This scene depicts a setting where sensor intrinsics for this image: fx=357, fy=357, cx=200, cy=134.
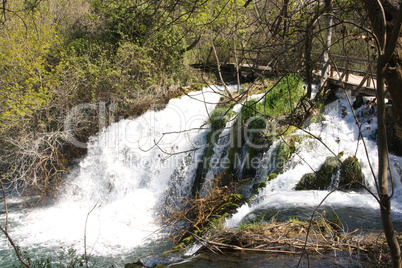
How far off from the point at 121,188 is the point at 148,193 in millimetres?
962

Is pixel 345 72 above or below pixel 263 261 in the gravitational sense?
above

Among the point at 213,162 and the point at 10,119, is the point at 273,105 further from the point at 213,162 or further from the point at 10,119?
the point at 10,119

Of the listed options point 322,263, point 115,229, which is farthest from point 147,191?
point 322,263

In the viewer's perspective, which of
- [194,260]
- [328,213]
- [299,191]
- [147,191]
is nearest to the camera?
[194,260]

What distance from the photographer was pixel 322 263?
4.16m

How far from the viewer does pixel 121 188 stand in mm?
10227

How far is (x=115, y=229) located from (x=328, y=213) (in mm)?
4818

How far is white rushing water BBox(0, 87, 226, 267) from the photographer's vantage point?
7895 millimetres

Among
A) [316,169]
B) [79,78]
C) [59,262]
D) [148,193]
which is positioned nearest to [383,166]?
[316,169]

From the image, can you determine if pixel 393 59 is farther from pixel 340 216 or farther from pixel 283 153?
pixel 283 153

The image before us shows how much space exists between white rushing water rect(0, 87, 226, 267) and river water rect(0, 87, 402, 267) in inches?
1.0

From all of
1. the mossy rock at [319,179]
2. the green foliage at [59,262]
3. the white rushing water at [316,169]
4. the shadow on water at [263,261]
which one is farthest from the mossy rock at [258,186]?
the green foliage at [59,262]

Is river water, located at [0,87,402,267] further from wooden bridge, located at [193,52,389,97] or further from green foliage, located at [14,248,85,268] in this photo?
wooden bridge, located at [193,52,389,97]

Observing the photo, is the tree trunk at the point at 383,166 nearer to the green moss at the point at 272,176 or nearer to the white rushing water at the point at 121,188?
the green moss at the point at 272,176
